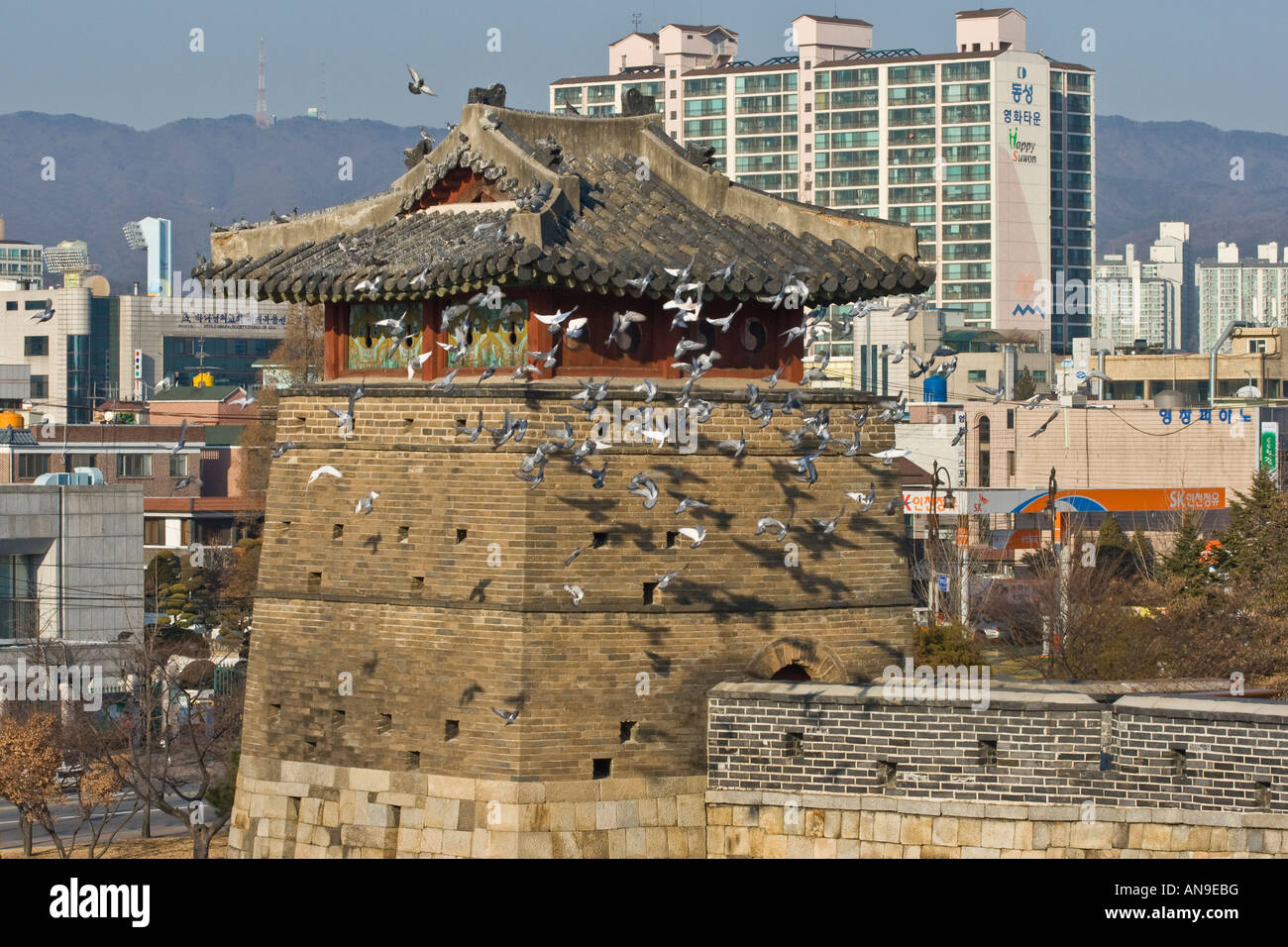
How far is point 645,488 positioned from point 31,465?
84.9 metres

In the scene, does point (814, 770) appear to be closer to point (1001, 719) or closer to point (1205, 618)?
point (1001, 719)

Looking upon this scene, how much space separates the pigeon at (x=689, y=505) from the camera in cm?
2700

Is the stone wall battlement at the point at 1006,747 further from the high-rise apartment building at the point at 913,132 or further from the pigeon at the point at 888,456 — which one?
the high-rise apartment building at the point at 913,132

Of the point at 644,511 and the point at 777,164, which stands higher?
the point at 777,164

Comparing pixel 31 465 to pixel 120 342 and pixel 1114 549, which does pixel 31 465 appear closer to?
pixel 1114 549

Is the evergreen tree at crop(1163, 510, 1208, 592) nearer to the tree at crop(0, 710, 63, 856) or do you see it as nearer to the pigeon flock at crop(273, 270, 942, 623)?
the tree at crop(0, 710, 63, 856)

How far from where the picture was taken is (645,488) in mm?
26688

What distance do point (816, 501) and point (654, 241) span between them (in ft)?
13.1

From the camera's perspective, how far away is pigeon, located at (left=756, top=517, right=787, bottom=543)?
2731cm

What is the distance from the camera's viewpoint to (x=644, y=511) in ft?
89.2

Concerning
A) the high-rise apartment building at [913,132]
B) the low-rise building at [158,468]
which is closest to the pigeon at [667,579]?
the low-rise building at [158,468]

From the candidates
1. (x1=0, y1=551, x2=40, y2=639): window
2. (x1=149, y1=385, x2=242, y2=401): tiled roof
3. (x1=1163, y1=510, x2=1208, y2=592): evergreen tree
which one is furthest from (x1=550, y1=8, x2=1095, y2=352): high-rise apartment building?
(x1=0, y1=551, x2=40, y2=639): window
